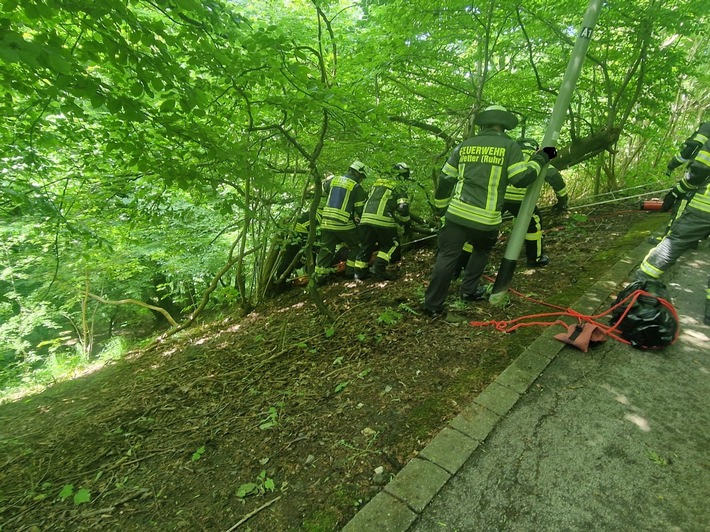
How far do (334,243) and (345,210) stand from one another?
2.98ft

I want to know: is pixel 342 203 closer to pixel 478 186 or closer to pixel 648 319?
pixel 478 186

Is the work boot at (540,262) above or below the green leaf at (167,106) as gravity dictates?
below

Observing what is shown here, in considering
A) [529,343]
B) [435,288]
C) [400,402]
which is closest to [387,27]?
[435,288]

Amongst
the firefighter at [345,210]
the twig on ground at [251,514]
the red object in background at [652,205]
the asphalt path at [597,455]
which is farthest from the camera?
the red object in background at [652,205]

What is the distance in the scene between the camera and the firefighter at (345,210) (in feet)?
19.2

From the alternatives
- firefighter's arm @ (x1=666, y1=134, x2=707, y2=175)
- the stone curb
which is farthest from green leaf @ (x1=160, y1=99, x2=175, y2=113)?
firefighter's arm @ (x1=666, y1=134, x2=707, y2=175)

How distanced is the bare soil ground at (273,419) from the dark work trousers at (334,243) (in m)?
1.47

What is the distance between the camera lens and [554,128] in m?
3.37

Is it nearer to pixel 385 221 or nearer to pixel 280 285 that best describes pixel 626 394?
pixel 385 221

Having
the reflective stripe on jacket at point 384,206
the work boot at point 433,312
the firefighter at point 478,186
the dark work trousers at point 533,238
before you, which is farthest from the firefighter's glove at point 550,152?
the reflective stripe on jacket at point 384,206

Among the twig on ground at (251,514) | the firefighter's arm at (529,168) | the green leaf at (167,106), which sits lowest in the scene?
the twig on ground at (251,514)

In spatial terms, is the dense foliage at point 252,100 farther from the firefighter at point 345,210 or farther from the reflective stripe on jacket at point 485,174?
the reflective stripe on jacket at point 485,174

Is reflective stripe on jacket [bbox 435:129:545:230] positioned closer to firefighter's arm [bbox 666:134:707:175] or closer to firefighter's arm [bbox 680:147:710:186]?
firefighter's arm [bbox 680:147:710:186]

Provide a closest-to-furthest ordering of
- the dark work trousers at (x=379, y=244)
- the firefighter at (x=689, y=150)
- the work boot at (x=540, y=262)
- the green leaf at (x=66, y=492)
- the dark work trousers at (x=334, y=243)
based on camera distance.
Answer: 1. the green leaf at (x=66, y=492)
2. the firefighter at (x=689, y=150)
3. the work boot at (x=540, y=262)
4. the dark work trousers at (x=379, y=244)
5. the dark work trousers at (x=334, y=243)
